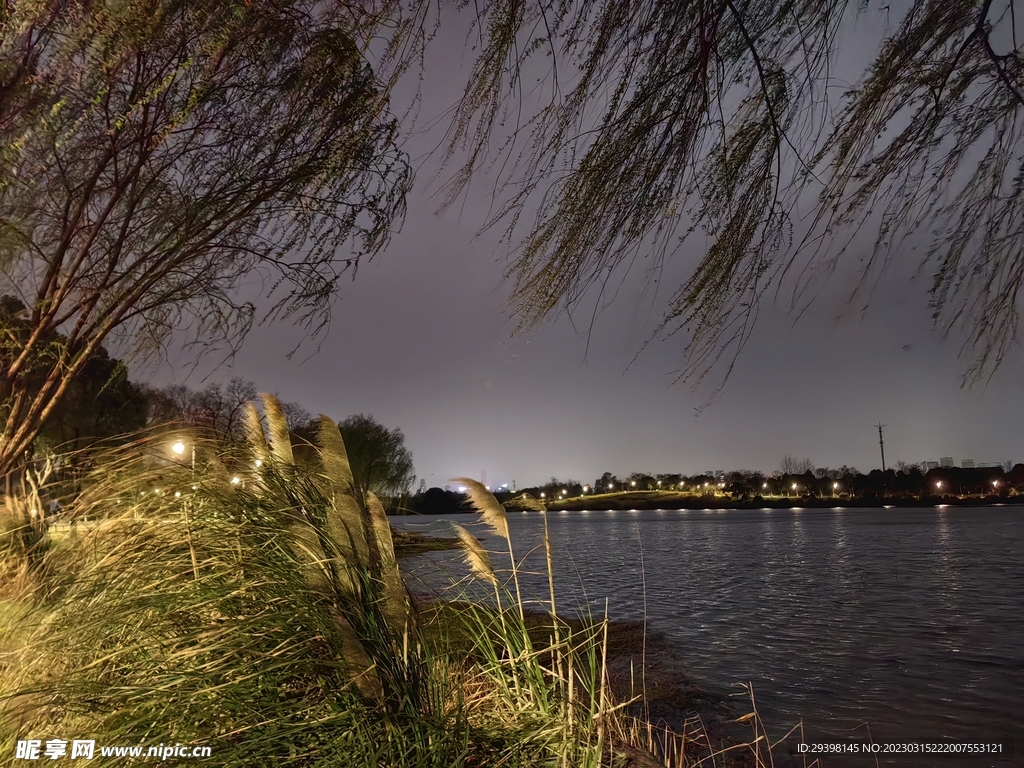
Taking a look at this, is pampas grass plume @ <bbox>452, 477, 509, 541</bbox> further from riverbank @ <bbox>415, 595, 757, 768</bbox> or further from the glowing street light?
the glowing street light

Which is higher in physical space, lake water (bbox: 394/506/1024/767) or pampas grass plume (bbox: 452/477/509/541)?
pampas grass plume (bbox: 452/477/509/541)

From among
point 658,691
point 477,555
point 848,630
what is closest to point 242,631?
point 477,555

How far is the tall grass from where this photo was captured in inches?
76.6

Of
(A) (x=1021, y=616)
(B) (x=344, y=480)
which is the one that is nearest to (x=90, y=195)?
(B) (x=344, y=480)

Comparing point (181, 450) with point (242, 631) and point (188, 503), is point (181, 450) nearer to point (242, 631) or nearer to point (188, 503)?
point (188, 503)

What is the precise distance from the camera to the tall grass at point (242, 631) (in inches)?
76.6

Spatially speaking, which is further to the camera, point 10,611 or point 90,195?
point 90,195

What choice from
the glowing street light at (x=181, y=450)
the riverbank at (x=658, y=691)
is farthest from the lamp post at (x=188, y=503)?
the riverbank at (x=658, y=691)

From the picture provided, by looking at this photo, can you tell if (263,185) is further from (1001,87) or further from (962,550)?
(962,550)

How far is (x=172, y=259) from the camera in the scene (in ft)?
13.7

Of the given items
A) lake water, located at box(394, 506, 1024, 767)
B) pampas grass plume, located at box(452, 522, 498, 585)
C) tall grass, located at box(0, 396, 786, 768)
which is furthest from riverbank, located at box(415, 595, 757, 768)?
tall grass, located at box(0, 396, 786, 768)

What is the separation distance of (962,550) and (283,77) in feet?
134

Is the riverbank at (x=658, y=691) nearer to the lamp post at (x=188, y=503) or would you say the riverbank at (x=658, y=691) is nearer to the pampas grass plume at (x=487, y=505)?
the pampas grass plume at (x=487, y=505)

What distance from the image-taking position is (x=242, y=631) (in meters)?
2.04
